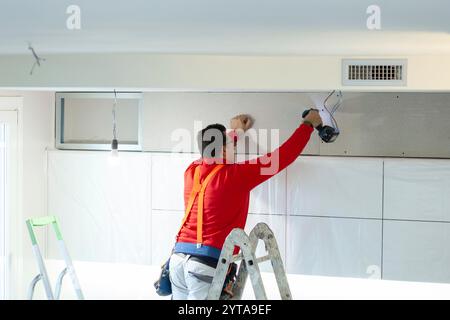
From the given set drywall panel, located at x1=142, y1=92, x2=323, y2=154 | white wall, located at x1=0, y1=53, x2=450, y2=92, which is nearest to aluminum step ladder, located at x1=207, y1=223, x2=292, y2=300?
white wall, located at x1=0, y1=53, x2=450, y2=92

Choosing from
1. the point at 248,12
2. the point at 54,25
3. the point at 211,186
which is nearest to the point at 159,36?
the point at 54,25

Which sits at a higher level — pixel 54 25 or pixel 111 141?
pixel 54 25

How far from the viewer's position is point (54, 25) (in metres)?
2.93

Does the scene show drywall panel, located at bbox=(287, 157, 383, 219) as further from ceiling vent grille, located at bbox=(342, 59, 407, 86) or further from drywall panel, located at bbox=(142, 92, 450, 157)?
ceiling vent grille, located at bbox=(342, 59, 407, 86)

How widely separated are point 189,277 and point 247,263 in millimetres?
717

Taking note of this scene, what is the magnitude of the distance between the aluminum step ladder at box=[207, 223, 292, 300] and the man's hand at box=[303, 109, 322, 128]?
1.01 m

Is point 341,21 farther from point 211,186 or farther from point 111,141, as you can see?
point 111,141

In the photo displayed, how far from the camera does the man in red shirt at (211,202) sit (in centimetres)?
401

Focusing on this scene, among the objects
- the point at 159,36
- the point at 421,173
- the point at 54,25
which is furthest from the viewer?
the point at 421,173

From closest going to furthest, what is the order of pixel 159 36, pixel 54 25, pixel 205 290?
pixel 54 25 < pixel 159 36 < pixel 205 290

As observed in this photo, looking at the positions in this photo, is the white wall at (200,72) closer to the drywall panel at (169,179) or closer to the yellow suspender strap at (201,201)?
the yellow suspender strap at (201,201)

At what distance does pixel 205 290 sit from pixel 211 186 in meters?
0.58

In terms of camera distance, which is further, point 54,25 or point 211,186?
point 211,186

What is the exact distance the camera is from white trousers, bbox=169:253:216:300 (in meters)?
3.95
